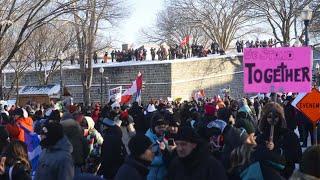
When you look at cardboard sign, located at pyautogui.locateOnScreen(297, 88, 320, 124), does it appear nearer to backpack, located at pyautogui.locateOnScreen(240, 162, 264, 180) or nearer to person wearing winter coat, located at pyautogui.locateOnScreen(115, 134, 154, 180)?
backpack, located at pyautogui.locateOnScreen(240, 162, 264, 180)

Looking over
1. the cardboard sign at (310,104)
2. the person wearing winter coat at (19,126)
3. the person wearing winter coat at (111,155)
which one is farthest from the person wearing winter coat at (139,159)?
the cardboard sign at (310,104)

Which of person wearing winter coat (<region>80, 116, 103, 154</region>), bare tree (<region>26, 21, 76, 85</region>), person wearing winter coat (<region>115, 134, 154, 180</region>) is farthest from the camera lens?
bare tree (<region>26, 21, 76, 85</region>)

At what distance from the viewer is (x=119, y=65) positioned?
152 ft

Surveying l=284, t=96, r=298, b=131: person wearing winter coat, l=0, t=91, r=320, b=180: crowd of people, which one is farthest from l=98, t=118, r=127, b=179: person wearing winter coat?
l=284, t=96, r=298, b=131: person wearing winter coat

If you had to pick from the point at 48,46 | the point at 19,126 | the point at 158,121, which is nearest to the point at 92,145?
the point at 19,126

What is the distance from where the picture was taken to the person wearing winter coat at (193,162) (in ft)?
16.5

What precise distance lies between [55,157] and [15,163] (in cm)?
47

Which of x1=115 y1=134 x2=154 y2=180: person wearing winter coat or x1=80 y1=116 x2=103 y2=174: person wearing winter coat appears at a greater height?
x1=115 y1=134 x2=154 y2=180: person wearing winter coat

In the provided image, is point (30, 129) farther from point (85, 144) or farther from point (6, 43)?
point (6, 43)

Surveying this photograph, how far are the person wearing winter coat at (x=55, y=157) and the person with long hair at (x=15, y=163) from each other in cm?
17

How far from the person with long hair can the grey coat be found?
17cm

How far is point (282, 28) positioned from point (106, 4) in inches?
1158

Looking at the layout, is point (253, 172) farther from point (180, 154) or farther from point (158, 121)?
point (158, 121)

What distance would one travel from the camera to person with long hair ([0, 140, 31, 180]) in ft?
19.9
